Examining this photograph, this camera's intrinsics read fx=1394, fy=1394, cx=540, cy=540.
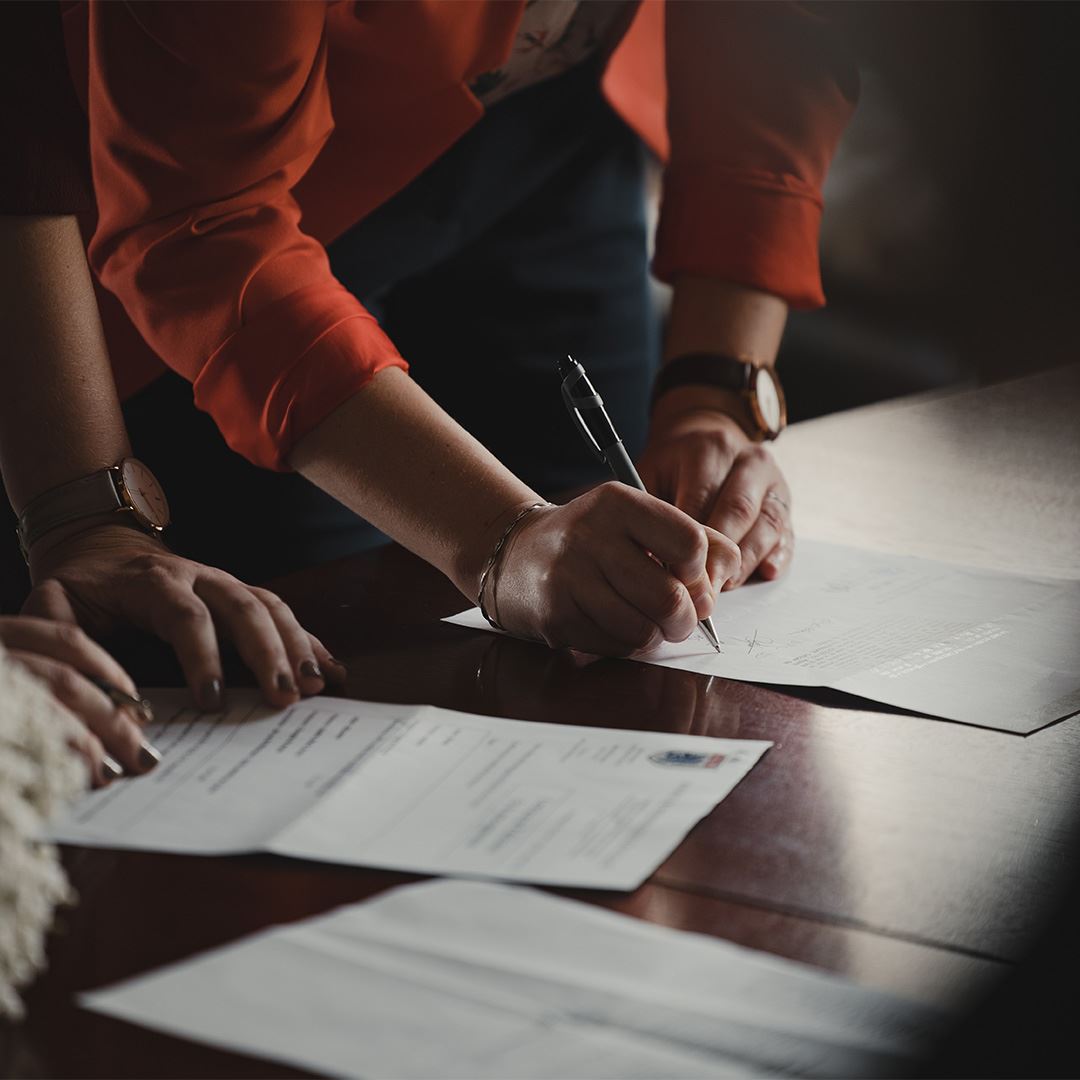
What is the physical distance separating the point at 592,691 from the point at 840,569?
1.15 feet

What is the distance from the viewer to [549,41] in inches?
52.8

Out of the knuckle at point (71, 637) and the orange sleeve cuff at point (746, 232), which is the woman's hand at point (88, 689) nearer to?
the knuckle at point (71, 637)

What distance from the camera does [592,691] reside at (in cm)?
88

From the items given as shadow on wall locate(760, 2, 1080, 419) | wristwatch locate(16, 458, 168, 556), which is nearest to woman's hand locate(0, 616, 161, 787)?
wristwatch locate(16, 458, 168, 556)

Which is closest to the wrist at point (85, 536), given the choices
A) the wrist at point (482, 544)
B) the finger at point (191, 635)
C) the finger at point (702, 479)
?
the finger at point (191, 635)

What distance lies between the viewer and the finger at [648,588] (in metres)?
0.91

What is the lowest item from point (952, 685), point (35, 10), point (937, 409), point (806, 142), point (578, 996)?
point (937, 409)

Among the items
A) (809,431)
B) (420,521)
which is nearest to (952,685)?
(420,521)

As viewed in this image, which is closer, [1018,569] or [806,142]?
[1018,569]

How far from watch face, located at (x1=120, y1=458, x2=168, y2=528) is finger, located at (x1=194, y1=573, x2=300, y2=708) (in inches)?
5.1

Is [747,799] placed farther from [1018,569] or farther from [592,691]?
[1018,569]

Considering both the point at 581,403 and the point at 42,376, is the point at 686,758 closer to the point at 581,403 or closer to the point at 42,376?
the point at 581,403

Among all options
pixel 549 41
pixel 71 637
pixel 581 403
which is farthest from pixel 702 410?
pixel 71 637

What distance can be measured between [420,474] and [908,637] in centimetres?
37
